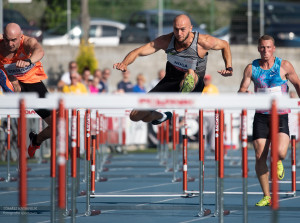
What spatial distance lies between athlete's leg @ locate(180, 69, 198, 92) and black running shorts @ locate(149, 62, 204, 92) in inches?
11.9

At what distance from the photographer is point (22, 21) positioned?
2134 centimetres

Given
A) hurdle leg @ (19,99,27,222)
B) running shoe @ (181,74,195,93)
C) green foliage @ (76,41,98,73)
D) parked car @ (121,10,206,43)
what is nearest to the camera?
hurdle leg @ (19,99,27,222)

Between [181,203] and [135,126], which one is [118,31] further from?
[181,203]

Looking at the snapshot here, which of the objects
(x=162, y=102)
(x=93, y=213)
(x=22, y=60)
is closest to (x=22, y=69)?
(x=22, y=60)

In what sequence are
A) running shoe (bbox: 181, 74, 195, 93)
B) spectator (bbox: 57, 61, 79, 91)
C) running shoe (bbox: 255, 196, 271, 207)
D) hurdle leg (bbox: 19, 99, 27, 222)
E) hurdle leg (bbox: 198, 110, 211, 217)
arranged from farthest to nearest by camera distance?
1. spectator (bbox: 57, 61, 79, 91)
2. running shoe (bbox: 255, 196, 271, 207)
3. running shoe (bbox: 181, 74, 195, 93)
4. hurdle leg (bbox: 198, 110, 211, 217)
5. hurdle leg (bbox: 19, 99, 27, 222)

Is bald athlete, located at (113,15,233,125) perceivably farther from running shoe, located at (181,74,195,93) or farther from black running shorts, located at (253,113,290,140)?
black running shorts, located at (253,113,290,140)

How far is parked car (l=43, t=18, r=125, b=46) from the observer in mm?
22000

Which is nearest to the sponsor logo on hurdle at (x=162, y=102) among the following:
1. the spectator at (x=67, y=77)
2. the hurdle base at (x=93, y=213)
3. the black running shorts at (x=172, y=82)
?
the hurdle base at (x=93, y=213)

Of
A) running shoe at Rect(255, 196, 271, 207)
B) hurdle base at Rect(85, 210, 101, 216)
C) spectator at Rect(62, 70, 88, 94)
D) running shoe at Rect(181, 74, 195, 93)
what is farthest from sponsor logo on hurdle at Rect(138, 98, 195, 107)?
spectator at Rect(62, 70, 88, 94)

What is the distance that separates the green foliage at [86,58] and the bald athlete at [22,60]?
11.4 m

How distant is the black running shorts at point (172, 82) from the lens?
8994mm

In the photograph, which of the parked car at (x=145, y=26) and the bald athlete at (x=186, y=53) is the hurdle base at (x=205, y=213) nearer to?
the bald athlete at (x=186, y=53)

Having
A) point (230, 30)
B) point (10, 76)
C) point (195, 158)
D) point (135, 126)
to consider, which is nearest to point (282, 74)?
point (10, 76)

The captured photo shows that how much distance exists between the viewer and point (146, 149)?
20.5 meters
